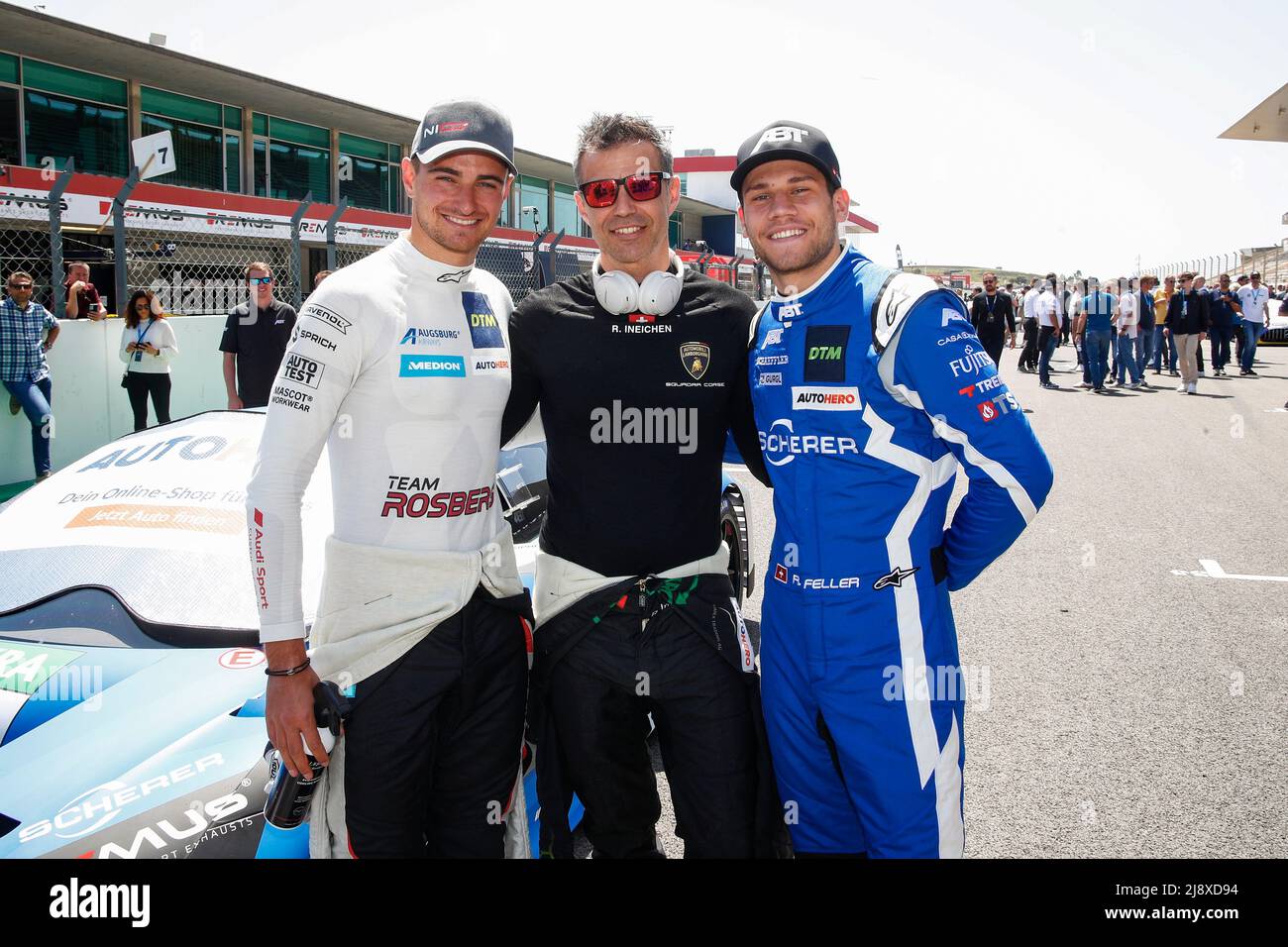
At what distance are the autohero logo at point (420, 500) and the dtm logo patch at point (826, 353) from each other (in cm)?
92

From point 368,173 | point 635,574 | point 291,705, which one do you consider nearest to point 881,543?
point 635,574

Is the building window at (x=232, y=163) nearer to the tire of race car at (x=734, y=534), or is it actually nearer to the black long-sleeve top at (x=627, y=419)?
the tire of race car at (x=734, y=534)

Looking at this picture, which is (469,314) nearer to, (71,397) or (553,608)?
(553,608)

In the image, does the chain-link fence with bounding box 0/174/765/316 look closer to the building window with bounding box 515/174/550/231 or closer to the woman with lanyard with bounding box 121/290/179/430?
the woman with lanyard with bounding box 121/290/179/430

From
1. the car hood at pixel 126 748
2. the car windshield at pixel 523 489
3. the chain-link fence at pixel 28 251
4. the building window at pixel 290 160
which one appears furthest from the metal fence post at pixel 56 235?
the building window at pixel 290 160

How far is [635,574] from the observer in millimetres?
2330

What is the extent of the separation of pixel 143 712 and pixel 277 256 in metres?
20.1

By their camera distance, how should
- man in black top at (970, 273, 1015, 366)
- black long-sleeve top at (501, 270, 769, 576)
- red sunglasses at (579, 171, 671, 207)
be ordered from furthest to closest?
man in black top at (970, 273, 1015, 366) → red sunglasses at (579, 171, 671, 207) → black long-sleeve top at (501, 270, 769, 576)

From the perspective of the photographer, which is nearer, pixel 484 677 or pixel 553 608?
pixel 484 677

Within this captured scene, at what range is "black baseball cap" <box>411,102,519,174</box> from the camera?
2275 mm

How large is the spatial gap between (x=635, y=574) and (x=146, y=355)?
26.5ft

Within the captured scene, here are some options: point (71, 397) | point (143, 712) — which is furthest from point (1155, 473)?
point (71, 397)

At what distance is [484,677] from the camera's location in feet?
7.22

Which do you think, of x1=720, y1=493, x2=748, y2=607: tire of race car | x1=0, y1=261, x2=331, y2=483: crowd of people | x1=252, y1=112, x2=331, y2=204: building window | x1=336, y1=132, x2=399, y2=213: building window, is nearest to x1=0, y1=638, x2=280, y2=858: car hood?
x1=720, y1=493, x2=748, y2=607: tire of race car
